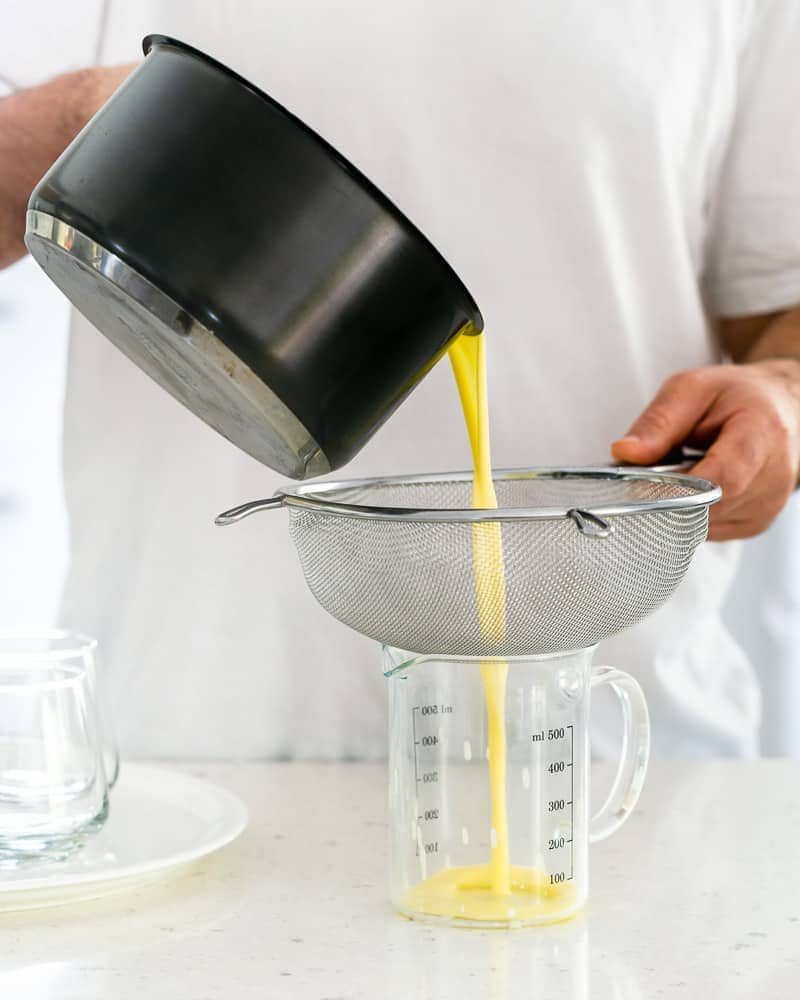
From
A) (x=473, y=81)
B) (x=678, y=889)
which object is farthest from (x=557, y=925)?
(x=473, y=81)

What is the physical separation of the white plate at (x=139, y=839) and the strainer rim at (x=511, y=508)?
0.78ft

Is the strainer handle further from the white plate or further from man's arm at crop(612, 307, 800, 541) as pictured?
man's arm at crop(612, 307, 800, 541)

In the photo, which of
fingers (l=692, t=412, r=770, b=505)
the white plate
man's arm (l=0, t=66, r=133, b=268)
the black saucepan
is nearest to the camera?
the black saucepan

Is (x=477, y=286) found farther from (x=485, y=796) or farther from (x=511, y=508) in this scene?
(x=485, y=796)

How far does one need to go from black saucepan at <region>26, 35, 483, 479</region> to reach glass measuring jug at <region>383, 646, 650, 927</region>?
7.4 inches

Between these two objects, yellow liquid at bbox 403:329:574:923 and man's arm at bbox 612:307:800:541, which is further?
man's arm at bbox 612:307:800:541

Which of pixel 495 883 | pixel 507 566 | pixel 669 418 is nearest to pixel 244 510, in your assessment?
pixel 507 566

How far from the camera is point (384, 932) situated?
80 cm

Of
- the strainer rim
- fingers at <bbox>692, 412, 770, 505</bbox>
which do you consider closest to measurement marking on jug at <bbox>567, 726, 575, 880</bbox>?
the strainer rim

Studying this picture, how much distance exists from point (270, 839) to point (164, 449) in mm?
460

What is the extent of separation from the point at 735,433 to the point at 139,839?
559 millimetres

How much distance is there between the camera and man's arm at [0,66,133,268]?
1.23 meters

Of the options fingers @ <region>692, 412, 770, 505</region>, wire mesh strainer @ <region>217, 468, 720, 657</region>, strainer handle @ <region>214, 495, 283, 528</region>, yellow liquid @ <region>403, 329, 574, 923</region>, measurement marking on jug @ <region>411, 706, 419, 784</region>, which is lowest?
yellow liquid @ <region>403, 329, 574, 923</region>

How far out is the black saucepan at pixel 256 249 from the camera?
69 cm
